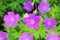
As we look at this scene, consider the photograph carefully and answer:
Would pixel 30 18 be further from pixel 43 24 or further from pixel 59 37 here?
pixel 59 37

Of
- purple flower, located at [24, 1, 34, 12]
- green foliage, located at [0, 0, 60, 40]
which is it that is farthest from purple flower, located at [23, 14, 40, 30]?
purple flower, located at [24, 1, 34, 12]

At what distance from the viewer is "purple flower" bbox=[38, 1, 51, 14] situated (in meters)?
1.54

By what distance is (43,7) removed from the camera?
1.56 metres

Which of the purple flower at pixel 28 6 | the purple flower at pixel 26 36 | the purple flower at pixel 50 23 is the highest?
the purple flower at pixel 28 6

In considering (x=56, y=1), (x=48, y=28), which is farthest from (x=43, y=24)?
(x=56, y=1)

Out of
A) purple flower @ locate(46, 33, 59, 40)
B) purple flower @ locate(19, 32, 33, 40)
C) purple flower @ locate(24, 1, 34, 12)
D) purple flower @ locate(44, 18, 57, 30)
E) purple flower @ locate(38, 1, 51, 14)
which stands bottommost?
purple flower @ locate(46, 33, 59, 40)

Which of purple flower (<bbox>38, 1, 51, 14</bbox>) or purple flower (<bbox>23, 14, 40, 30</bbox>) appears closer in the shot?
purple flower (<bbox>23, 14, 40, 30</bbox>)

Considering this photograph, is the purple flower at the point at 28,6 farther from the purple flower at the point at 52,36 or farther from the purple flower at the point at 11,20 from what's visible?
the purple flower at the point at 52,36

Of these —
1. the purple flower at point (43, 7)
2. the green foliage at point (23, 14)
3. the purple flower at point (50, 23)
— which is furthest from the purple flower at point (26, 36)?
the purple flower at point (43, 7)

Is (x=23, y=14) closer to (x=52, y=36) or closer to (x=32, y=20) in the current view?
(x=32, y=20)

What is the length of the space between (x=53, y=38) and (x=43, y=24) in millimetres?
139

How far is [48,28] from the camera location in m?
1.45

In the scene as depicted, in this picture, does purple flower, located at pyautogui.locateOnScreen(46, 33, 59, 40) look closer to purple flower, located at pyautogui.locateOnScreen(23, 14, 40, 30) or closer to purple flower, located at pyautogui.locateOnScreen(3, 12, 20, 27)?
purple flower, located at pyautogui.locateOnScreen(23, 14, 40, 30)

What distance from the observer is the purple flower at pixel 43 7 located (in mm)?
1535
